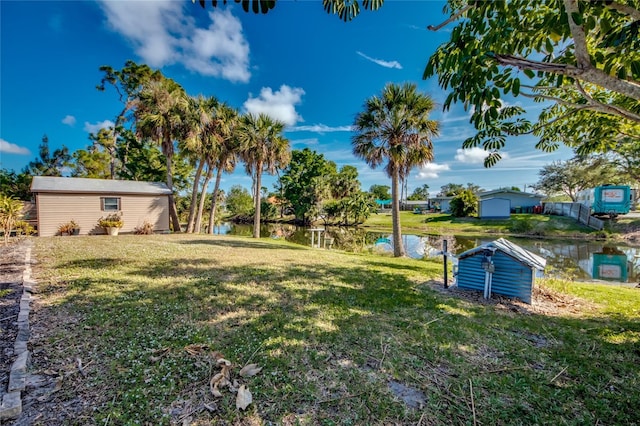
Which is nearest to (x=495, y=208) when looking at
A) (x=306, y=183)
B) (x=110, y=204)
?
(x=306, y=183)

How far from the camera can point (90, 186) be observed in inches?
551

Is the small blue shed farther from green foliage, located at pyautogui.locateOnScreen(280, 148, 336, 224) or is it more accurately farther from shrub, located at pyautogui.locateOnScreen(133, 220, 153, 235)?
green foliage, located at pyautogui.locateOnScreen(280, 148, 336, 224)

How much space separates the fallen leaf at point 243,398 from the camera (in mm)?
2070

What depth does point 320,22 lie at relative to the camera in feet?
29.7

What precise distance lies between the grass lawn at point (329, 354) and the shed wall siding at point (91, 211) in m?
11.1

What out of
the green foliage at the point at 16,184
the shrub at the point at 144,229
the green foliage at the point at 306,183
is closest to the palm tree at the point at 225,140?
the shrub at the point at 144,229

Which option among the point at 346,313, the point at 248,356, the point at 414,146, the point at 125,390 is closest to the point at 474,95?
the point at 346,313

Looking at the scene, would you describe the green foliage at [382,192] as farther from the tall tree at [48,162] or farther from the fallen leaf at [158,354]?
the fallen leaf at [158,354]

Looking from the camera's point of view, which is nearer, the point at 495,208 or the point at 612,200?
the point at 612,200

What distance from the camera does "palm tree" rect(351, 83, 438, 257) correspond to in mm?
10164

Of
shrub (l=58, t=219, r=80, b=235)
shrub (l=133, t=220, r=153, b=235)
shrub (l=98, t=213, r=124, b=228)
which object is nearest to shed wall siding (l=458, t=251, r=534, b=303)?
shrub (l=133, t=220, r=153, b=235)

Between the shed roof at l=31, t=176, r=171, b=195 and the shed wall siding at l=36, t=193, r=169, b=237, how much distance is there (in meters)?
0.31

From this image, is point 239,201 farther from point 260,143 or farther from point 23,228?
point 23,228

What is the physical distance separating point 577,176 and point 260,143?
38.6m
